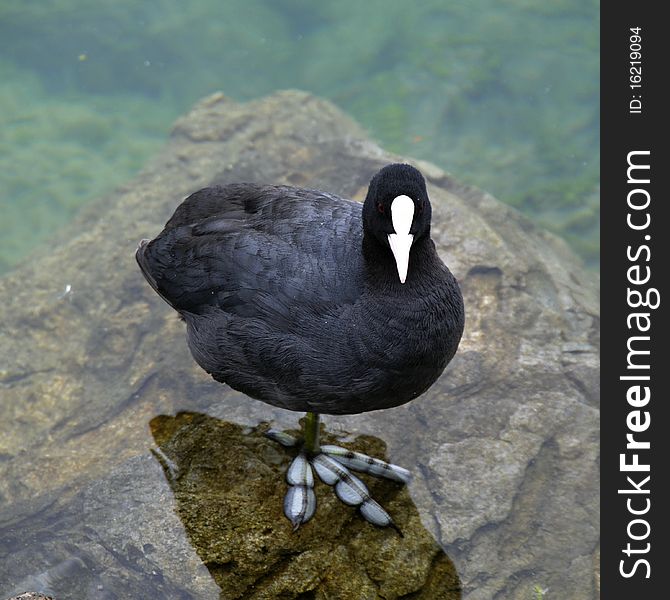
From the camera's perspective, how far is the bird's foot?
11.3 ft

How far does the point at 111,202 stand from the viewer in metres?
6.46

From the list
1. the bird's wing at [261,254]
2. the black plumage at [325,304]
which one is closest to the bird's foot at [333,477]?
the black plumage at [325,304]

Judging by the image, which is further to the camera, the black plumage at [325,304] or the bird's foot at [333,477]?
the bird's foot at [333,477]

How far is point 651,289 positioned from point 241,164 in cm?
320

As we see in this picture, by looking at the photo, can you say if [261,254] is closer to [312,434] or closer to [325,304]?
[325,304]

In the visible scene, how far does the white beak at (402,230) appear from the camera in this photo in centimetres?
282

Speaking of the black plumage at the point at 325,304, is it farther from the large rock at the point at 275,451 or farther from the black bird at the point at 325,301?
the large rock at the point at 275,451

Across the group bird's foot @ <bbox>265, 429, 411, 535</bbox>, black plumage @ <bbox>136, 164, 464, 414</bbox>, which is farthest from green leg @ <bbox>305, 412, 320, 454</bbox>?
black plumage @ <bbox>136, 164, 464, 414</bbox>

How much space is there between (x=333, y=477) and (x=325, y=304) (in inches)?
38.2

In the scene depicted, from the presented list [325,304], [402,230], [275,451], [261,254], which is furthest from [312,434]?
[402,230]

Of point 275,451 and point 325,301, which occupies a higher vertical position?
point 325,301

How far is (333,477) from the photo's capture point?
3.62 m

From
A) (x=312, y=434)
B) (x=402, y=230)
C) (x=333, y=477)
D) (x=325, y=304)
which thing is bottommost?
(x=333, y=477)

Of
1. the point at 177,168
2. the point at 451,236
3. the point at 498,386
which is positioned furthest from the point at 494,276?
the point at 177,168
